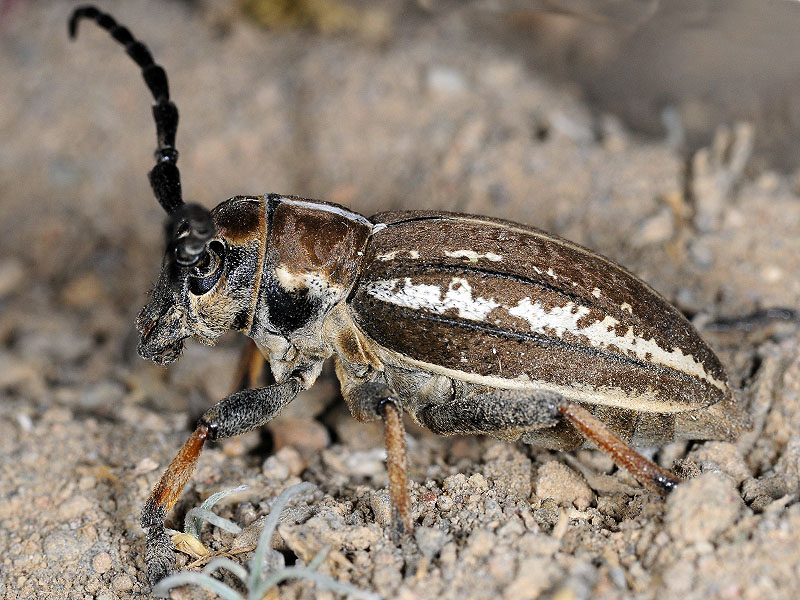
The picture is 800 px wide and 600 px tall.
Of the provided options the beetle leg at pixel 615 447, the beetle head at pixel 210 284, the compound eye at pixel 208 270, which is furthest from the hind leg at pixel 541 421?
the compound eye at pixel 208 270

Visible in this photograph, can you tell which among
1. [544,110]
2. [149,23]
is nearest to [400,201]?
[544,110]

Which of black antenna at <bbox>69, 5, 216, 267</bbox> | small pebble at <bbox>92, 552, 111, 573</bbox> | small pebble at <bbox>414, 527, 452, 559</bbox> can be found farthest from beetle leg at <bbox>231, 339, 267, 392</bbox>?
small pebble at <bbox>414, 527, 452, 559</bbox>

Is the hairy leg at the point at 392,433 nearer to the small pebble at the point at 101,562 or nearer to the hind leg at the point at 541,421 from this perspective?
the hind leg at the point at 541,421

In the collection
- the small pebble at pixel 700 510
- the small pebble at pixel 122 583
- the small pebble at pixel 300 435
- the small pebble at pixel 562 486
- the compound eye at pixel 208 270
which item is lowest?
the small pebble at pixel 122 583

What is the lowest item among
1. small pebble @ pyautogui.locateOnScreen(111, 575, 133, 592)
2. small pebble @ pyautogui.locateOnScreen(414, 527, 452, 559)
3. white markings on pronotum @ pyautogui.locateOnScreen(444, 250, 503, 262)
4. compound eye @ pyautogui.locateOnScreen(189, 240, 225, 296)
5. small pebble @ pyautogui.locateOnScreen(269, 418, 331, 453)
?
small pebble @ pyautogui.locateOnScreen(111, 575, 133, 592)

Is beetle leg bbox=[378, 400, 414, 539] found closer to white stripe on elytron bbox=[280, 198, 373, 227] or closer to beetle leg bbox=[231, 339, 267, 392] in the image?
white stripe on elytron bbox=[280, 198, 373, 227]

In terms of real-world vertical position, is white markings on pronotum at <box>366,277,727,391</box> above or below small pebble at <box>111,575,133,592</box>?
above

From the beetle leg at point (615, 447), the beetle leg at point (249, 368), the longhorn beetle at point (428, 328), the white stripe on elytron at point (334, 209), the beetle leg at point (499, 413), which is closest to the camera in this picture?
the beetle leg at point (615, 447)
